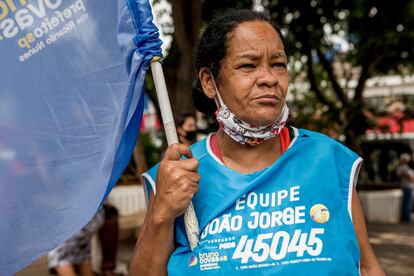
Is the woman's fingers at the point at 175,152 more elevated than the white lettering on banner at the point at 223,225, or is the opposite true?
the woman's fingers at the point at 175,152

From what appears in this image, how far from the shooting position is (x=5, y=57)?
2201mm

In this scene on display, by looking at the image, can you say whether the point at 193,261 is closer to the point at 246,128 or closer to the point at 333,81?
the point at 246,128

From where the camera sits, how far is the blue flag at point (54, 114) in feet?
7.18

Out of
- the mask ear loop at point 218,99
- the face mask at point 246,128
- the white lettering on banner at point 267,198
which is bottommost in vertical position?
the white lettering on banner at point 267,198

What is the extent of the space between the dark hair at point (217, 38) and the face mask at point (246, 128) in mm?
153

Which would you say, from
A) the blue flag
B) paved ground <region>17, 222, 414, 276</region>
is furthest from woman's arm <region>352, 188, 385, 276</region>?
paved ground <region>17, 222, 414, 276</region>

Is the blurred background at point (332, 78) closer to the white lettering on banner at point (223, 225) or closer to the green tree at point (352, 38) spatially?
the green tree at point (352, 38)

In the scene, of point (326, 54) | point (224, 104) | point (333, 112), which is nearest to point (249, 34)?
point (224, 104)

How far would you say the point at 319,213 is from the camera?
1924mm

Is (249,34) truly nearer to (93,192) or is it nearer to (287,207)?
(287,207)

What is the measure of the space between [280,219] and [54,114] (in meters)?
0.95

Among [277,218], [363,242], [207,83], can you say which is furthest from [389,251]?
[277,218]

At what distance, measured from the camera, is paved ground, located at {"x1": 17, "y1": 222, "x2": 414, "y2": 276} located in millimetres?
Result: 8441

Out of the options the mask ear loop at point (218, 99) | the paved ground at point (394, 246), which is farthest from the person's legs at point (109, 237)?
the mask ear loop at point (218, 99)
